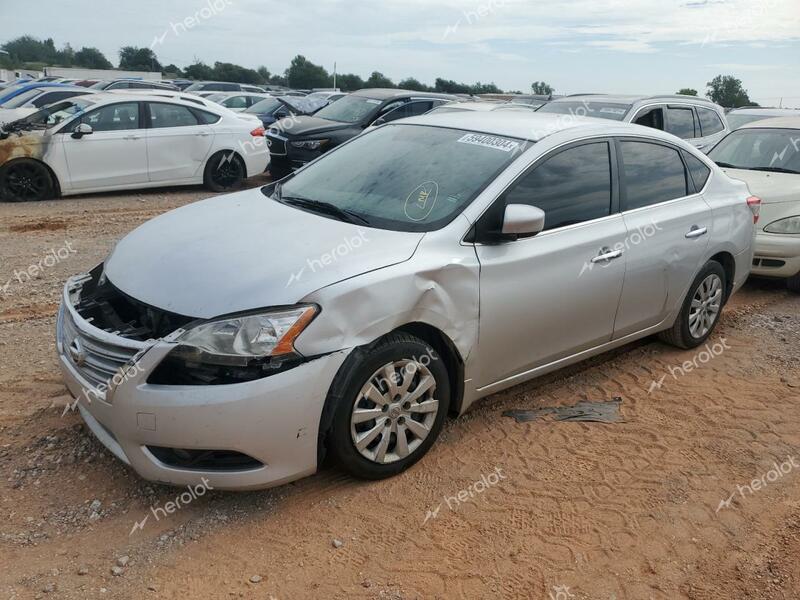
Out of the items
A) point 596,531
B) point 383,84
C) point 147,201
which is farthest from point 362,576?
point 383,84

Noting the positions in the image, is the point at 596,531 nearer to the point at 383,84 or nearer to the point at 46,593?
the point at 46,593

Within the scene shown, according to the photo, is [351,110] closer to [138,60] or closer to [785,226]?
[785,226]

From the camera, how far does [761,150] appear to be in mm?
8086

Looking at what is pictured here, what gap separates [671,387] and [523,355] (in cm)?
151

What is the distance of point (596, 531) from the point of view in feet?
10.8

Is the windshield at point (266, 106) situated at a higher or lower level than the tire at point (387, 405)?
higher

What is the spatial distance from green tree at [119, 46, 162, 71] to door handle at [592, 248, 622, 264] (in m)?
66.6

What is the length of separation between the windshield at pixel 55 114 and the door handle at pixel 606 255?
342 inches

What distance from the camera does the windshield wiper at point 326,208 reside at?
12.6 ft

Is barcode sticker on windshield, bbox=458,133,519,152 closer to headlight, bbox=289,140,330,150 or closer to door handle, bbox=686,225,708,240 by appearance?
door handle, bbox=686,225,708,240

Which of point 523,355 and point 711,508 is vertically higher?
point 523,355

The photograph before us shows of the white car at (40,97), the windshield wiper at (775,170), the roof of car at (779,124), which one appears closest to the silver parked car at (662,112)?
the roof of car at (779,124)

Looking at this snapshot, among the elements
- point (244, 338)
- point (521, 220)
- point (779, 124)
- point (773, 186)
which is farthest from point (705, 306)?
point (779, 124)

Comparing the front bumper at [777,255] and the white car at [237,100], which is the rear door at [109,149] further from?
the white car at [237,100]
